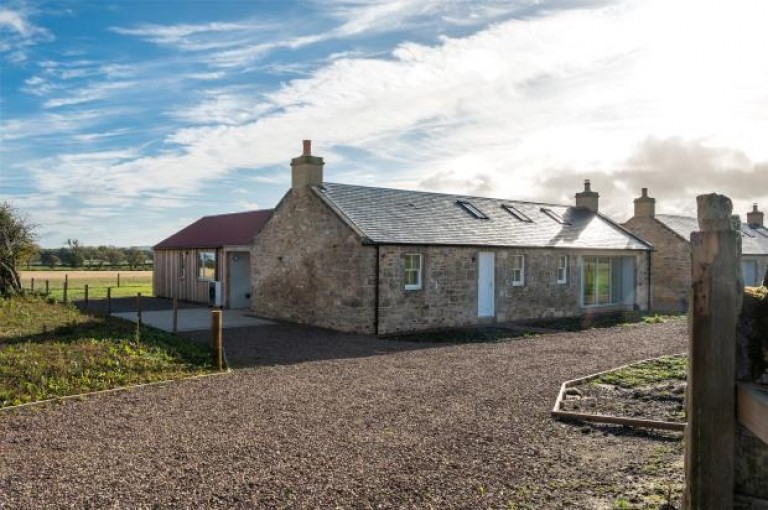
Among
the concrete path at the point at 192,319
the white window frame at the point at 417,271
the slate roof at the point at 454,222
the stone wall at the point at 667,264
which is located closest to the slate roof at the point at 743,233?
the stone wall at the point at 667,264

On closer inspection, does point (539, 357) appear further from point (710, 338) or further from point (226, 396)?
point (710, 338)

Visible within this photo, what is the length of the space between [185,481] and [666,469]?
5039mm

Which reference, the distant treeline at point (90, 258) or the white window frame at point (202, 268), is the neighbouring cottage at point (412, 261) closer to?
the white window frame at point (202, 268)

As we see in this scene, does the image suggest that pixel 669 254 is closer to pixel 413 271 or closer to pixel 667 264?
pixel 667 264

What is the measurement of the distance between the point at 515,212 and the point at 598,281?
4890 millimetres

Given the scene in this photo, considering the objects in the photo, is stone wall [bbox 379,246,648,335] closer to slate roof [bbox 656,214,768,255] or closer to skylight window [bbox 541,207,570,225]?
skylight window [bbox 541,207,570,225]

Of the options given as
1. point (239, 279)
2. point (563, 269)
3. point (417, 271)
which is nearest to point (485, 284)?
point (417, 271)

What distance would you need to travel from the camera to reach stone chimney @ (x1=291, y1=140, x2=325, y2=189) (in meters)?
20.7

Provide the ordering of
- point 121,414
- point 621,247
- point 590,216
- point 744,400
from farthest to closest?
point 590,216
point 621,247
point 121,414
point 744,400

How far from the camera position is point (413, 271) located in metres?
19.0

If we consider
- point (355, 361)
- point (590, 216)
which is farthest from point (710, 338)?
point (590, 216)

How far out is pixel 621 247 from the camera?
2633cm

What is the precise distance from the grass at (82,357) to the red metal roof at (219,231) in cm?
996

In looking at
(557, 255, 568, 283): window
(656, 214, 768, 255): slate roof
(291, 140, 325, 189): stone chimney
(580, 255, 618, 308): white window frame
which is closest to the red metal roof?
(291, 140, 325, 189): stone chimney
